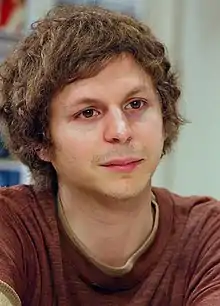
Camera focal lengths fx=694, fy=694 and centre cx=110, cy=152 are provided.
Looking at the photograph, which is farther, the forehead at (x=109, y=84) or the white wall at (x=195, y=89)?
the white wall at (x=195, y=89)

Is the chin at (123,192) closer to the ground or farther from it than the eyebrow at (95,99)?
closer to the ground

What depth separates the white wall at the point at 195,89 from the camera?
2.24 m

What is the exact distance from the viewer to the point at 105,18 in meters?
1.24

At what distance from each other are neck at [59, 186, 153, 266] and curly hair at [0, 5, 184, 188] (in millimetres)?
116

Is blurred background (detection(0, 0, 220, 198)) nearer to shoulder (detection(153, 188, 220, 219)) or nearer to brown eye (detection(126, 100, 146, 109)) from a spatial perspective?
shoulder (detection(153, 188, 220, 219))

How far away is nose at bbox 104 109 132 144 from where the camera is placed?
110cm

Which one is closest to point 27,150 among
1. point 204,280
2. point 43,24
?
point 43,24

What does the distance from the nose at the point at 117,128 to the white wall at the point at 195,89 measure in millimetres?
1105

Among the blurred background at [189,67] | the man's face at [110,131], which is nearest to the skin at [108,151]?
the man's face at [110,131]

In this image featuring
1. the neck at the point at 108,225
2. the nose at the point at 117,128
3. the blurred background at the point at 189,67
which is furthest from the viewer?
the blurred background at the point at 189,67

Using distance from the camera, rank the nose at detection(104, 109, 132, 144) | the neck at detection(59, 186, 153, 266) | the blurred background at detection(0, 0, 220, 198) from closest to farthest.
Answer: the nose at detection(104, 109, 132, 144), the neck at detection(59, 186, 153, 266), the blurred background at detection(0, 0, 220, 198)

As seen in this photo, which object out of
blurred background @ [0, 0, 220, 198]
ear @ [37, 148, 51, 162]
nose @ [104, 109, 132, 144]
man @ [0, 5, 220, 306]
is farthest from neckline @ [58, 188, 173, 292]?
blurred background @ [0, 0, 220, 198]

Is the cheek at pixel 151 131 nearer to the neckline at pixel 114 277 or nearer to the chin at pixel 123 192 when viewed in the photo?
the chin at pixel 123 192

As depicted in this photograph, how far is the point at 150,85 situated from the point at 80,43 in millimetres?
144
